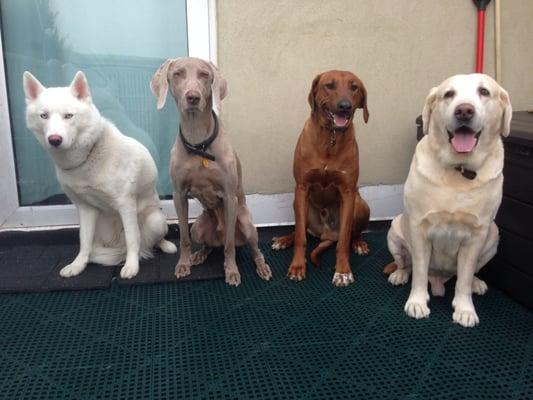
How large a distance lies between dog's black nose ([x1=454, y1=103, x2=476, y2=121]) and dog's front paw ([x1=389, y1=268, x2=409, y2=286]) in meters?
1.00

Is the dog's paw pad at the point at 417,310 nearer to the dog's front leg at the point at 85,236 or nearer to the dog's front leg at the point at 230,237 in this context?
the dog's front leg at the point at 230,237

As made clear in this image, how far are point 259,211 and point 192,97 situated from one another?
50.3 inches

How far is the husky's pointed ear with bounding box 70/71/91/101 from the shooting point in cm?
237

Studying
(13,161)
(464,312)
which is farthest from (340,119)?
(13,161)

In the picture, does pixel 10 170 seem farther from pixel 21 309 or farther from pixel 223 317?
pixel 223 317

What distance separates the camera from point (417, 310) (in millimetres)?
2191

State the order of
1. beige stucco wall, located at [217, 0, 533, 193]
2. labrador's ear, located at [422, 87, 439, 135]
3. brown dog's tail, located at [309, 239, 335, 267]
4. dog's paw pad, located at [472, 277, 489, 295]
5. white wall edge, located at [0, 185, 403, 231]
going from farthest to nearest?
1. white wall edge, located at [0, 185, 403, 231]
2. beige stucco wall, located at [217, 0, 533, 193]
3. brown dog's tail, located at [309, 239, 335, 267]
4. dog's paw pad, located at [472, 277, 489, 295]
5. labrador's ear, located at [422, 87, 439, 135]

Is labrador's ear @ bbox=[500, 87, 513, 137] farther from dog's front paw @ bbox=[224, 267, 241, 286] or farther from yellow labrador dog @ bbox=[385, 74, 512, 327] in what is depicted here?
dog's front paw @ bbox=[224, 267, 241, 286]

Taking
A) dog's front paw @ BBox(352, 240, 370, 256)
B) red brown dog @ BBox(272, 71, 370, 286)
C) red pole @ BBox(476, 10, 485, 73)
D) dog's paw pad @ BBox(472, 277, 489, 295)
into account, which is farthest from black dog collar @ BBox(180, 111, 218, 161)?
red pole @ BBox(476, 10, 485, 73)

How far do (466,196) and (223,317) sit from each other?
1.22 m

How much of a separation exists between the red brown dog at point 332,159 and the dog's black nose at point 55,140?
4.10ft

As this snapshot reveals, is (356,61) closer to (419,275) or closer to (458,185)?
(458,185)

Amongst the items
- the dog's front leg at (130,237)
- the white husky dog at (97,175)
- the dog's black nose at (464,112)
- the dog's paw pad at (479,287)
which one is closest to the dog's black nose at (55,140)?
the white husky dog at (97,175)

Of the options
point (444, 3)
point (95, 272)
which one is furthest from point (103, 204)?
point (444, 3)
